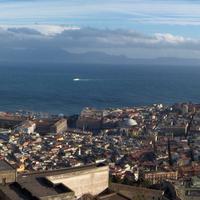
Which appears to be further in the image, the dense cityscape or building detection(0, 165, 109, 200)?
the dense cityscape

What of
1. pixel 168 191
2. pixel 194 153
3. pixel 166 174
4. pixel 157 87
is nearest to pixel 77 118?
pixel 194 153

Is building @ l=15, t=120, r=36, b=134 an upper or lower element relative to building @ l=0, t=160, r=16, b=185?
lower

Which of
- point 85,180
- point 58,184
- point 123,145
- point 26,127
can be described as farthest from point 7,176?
point 26,127

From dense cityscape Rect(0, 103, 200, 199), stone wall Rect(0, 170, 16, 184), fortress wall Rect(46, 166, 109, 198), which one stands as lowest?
dense cityscape Rect(0, 103, 200, 199)

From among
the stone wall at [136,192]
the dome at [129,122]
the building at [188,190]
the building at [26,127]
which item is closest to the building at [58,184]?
the stone wall at [136,192]

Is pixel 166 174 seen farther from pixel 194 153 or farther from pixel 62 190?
pixel 62 190

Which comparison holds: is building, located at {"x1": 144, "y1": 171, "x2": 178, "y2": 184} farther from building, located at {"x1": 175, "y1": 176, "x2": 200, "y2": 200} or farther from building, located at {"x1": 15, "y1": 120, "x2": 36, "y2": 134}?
building, located at {"x1": 15, "y1": 120, "x2": 36, "y2": 134}

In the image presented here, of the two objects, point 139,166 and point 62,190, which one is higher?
point 62,190

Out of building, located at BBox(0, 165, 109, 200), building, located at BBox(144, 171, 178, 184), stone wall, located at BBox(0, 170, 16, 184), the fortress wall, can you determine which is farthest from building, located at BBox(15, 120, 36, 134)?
stone wall, located at BBox(0, 170, 16, 184)

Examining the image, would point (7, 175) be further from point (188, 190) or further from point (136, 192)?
point (188, 190)
